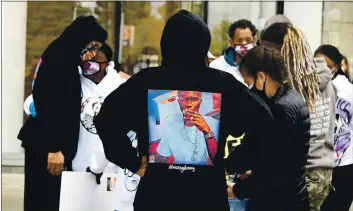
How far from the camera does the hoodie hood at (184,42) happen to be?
4102mm

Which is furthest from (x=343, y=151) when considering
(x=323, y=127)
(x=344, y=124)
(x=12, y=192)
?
(x=12, y=192)

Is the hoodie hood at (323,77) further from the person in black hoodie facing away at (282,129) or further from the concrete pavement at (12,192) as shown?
the concrete pavement at (12,192)

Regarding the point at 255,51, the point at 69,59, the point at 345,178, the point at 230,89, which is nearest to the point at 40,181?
the point at 69,59

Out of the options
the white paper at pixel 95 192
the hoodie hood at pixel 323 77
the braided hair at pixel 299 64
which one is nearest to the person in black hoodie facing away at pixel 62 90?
the white paper at pixel 95 192

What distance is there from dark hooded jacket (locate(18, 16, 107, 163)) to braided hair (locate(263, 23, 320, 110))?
1291 mm

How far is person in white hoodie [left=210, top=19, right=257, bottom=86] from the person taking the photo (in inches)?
271

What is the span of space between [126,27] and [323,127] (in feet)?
25.6

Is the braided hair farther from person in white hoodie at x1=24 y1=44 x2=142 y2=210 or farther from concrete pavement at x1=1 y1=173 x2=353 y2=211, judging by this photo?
concrete pavement at x1=1 y1=173 x2=353 y2=211

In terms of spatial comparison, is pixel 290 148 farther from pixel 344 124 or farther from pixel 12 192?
pixel 12 192

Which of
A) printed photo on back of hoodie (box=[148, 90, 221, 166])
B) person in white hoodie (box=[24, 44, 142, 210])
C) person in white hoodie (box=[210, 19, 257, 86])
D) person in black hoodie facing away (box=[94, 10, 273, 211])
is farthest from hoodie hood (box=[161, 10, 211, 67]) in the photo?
person in white hoodie (box=[210, 19, 257, 86])

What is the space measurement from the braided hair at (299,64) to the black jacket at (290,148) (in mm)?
206

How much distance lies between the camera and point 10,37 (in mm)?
12375

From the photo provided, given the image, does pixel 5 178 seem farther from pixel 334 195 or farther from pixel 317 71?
pixel 317 71

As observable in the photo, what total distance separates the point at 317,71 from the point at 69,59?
1.52 metres
